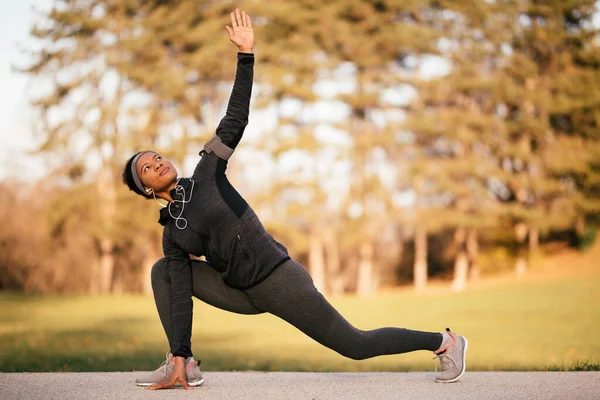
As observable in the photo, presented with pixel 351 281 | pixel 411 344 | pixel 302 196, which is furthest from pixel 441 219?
pixel 411 344

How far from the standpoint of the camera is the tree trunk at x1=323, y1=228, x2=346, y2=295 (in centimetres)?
3103

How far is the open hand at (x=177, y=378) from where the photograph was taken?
4363 mm

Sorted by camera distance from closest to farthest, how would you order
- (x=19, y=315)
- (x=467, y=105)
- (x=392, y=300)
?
1. (x=19, y=315)
2. (x=392, y=300)
3. (x=467, y=105)

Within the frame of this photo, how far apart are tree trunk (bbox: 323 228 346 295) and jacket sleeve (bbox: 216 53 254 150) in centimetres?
2639

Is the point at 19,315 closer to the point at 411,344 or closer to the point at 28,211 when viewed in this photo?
the point at 28,211

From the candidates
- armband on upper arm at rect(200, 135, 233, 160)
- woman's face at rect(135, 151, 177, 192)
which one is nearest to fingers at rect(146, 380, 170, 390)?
woman's face at rect(135, 151, 177, 192)

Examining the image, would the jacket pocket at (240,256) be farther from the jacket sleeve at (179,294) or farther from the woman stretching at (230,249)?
the jacket sleeve at (179,294)

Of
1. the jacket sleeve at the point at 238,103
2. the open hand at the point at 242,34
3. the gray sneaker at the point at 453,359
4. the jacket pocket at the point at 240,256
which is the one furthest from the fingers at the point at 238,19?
the gray sneaker at the point at 453,359

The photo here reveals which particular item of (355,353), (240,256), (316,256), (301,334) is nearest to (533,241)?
(316,256)

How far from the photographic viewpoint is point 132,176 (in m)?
4.24

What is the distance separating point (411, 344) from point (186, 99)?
87.0ft

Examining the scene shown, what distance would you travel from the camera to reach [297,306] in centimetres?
418

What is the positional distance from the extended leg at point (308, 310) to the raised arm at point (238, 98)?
0.78 meters

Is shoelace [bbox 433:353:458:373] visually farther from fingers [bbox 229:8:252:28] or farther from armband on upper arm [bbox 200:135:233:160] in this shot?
fingers [bbox 229:8:252:28]
